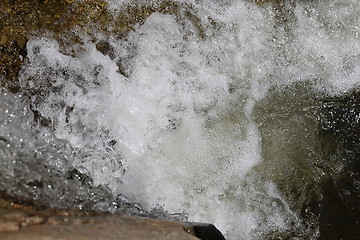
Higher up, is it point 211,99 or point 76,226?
point 211,99

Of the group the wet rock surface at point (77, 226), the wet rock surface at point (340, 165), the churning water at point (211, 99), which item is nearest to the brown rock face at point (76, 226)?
the wet rock surface at point (77, 226)

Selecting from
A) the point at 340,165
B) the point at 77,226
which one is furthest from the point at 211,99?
the point at 77,226

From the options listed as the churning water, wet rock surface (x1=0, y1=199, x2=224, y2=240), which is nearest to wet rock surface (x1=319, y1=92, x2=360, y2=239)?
the churning water

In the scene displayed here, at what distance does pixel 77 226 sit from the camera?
5.27 ft

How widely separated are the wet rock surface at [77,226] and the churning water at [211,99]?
22.9 inches

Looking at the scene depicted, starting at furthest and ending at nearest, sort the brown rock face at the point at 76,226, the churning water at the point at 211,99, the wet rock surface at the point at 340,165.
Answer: the wet rock surface at the point at 340,165 → the churning water at the point at 211,99 → the brown rock face at the point at 76,226

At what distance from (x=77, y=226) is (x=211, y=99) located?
4.46ft

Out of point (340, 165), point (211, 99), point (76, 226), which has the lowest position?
point (76, 226)

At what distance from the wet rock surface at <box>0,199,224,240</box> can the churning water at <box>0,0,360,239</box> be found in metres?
0.58

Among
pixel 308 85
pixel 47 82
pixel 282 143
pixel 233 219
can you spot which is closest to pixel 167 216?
pixel 233 219

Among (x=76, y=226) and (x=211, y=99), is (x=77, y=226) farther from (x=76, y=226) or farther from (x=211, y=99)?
(x=211, y=99)

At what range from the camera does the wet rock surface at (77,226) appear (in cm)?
146

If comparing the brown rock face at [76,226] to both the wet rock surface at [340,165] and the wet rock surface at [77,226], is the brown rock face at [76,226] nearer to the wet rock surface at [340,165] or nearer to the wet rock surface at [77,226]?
the wet rock surface at [77,226]

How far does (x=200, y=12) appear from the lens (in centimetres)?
270
